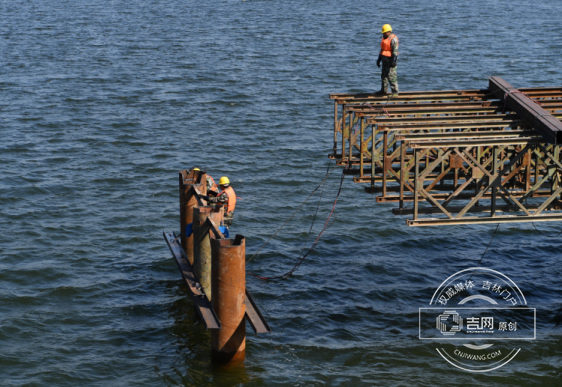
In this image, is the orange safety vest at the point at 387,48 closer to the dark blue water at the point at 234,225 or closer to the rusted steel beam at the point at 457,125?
A: the rusted steel beam at the point at 457,125

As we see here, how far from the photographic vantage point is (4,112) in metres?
44.9

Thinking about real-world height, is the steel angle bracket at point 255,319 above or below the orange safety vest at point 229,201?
below

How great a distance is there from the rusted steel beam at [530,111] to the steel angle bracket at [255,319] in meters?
8.74

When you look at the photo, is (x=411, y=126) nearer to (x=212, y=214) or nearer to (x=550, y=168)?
(x=550, y=168)

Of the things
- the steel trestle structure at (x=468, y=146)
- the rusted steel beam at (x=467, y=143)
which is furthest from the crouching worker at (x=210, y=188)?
the rusted steel beam at (x=467, y=143)

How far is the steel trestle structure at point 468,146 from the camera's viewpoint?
2016 cm

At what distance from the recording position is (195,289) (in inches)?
839

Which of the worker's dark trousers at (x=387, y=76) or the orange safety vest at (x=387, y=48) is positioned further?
the orange safety vest at (x=387, y=48)

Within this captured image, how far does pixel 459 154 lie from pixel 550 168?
3647 millimetres

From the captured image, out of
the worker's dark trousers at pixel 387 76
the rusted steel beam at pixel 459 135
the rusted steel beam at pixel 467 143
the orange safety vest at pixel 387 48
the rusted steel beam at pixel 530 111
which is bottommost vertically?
the rusted steel beam at pixel 467 143

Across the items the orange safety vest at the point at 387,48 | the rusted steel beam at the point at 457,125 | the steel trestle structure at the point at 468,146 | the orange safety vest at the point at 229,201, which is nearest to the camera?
the steel trestle structure at the point at 468,146

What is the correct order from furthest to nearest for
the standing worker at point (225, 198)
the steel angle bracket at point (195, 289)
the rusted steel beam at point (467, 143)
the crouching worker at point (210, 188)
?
the crouching worker at point (210, 188), the standing worker at point (225, 198), the rusted steel beam at point (467, 143), the steel angle bracket at point (195, 289)

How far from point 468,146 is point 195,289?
831 centimetres

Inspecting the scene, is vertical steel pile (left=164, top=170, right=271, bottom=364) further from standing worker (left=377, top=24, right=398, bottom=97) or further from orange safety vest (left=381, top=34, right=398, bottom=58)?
orange safety vest (left=381, top=34, right=398, bottom=58)
